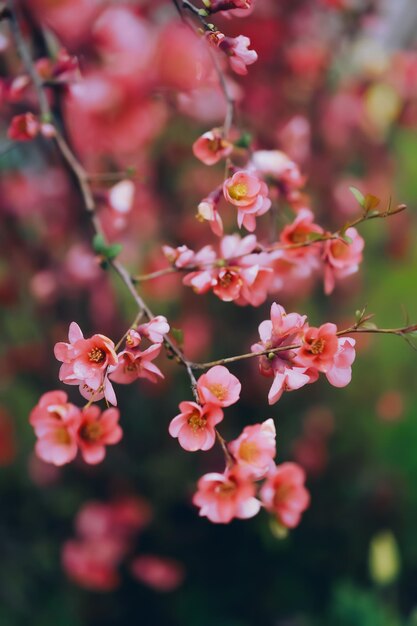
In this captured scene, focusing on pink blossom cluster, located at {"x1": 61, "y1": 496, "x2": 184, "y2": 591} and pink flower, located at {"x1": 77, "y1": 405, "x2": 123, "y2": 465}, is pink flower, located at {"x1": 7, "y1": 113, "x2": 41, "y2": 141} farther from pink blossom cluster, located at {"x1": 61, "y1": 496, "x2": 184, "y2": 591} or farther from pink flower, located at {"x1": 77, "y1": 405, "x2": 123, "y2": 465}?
pink blossom cluster, located at {"x1": 61, "y1": 496, "x2": 184, "y2": 591}

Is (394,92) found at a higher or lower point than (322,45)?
lower

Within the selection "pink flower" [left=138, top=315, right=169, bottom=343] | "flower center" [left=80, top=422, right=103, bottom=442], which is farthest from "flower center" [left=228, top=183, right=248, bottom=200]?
"flower center" [left=80, top=422, right=103, bottom=442]

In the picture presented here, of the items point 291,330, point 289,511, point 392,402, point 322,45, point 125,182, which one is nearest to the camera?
point 291,330

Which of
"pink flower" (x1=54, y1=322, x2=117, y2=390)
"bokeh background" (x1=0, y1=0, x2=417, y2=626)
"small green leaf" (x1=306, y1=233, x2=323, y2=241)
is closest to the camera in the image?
"pink flower" (x1=54, y1=322, x2=117, y2=390)

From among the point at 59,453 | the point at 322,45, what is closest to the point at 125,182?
the point at 59,453

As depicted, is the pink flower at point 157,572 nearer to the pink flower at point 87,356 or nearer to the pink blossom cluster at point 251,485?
the pink blossom cluster at point 251,485

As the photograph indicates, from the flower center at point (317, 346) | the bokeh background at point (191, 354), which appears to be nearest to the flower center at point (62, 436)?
the flower center at point (317, 346)

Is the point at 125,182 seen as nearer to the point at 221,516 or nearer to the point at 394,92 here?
the point at 221,516
